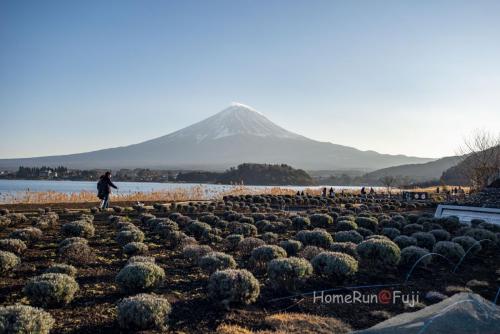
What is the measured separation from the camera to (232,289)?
702 cm

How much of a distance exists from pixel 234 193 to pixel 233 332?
105 ft

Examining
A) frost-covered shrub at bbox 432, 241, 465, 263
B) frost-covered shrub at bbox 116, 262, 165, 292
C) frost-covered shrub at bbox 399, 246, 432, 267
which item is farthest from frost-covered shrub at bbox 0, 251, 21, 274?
frost-covered shrub at bbox 432, 241, 465, 263

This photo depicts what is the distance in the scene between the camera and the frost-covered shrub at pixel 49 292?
658 centimetres

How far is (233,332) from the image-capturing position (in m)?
5.76

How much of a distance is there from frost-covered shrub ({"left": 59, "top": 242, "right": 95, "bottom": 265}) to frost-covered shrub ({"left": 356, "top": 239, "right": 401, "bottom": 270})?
22.5 ft

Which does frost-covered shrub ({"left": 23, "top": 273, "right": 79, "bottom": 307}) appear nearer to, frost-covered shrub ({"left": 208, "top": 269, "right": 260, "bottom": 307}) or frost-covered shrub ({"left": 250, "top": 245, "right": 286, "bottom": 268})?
frost-covered shrub ({"left": 208, "top": 269, "right": 260, "bottom": 307})

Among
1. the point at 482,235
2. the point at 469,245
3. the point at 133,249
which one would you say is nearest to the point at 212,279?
the point at 133,249

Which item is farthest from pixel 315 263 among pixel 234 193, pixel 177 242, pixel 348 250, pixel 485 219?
pixel 234 193

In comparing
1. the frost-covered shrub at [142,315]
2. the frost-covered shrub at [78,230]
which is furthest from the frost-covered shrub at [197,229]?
the frost-covered shrub at [142,315]

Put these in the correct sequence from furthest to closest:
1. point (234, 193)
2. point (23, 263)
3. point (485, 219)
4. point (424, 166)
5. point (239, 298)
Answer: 1. point (424, 166)
2. point (234, 193)
3. point (485, 219)
4. point (23, 263)
5. point (239, 298)

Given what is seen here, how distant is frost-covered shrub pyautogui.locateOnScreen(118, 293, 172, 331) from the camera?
5.77 m

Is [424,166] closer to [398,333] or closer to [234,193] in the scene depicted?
[234,193]

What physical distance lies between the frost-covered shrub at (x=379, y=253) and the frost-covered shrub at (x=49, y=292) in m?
6.88

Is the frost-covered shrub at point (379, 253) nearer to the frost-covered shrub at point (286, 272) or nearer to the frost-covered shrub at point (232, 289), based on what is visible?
the frost-covered shrub at point (286, 272)
